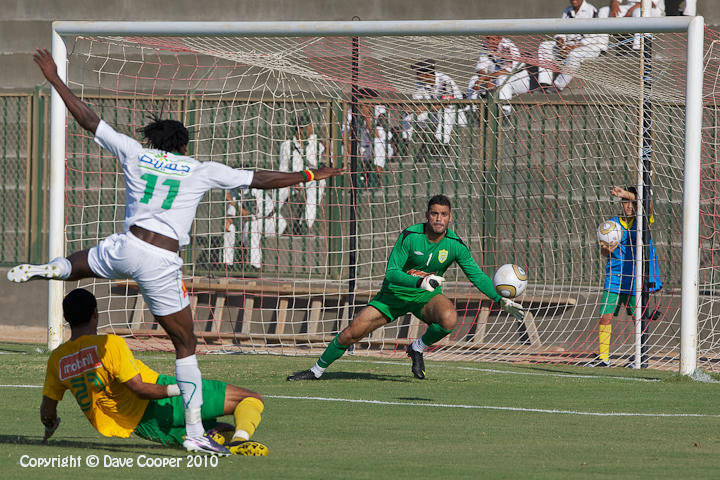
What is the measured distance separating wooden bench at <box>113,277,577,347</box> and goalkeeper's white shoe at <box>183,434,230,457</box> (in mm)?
7762

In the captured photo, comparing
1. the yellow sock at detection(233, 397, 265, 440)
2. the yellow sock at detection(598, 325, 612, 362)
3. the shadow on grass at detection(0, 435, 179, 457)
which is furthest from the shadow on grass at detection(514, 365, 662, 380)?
the shadow on grass at detection(0, 435, 179, 457)

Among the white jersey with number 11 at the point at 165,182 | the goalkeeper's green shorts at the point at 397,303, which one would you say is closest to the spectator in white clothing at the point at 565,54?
the goalkeeper's green shorts at the point at 397,303

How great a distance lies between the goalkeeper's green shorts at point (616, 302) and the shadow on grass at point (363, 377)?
10.1 feet

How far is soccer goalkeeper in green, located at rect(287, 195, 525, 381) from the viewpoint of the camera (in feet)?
34.1

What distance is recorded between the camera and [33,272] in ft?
21.8

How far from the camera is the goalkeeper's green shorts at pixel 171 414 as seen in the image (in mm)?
6609

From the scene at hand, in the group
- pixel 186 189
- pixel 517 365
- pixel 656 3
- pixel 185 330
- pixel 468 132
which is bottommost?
pixel 517 365

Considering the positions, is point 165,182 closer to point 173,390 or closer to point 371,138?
point 173,390

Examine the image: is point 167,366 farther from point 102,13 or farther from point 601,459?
point 102,13

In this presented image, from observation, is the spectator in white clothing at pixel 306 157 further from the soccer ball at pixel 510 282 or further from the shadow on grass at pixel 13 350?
the soccer ball at pixel 510 282

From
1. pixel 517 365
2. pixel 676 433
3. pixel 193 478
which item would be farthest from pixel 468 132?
pixel 193 478

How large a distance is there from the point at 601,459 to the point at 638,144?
7.06 meters

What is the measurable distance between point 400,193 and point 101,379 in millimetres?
9145

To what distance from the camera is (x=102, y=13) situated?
20.7 m
